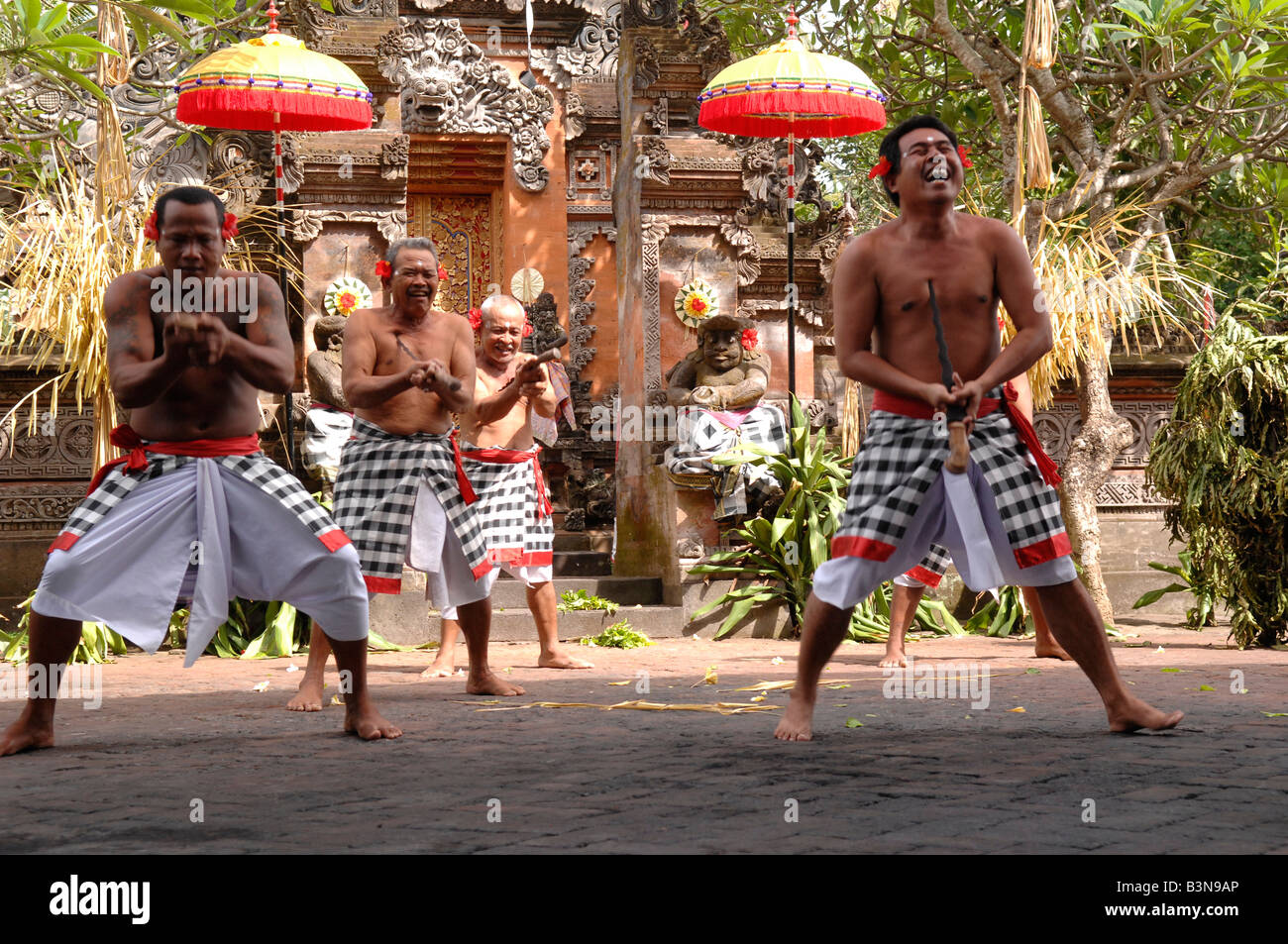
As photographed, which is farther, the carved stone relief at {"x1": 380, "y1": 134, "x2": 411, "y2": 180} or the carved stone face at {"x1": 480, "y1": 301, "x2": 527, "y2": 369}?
the carved stone relief at {"x1": 380, "y1": 134, "x2": 411, "y2": 180}

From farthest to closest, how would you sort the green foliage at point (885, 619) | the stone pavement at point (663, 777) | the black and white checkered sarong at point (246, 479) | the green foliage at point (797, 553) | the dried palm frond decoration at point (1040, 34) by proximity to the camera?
the green foliage at point (797, 553), the green foliage at point (885, 619), the dried palm frond decoration at point (1040, 34), the black and white checkered sarong at point (246, 479), the stone pavement at point (663, 777)

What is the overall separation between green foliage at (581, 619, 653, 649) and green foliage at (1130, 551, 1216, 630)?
12.1 feet

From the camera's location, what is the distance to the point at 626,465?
11.9 metres

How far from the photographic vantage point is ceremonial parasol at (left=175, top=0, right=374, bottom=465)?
997 centimetres

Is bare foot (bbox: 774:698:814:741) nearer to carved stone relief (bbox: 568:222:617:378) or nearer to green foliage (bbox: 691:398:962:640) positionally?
green foliage (bbox: 691:398:962:640)

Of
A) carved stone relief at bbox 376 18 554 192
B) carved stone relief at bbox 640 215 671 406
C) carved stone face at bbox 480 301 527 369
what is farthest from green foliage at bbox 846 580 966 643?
carved stone relief at bbox 376 18 554 192

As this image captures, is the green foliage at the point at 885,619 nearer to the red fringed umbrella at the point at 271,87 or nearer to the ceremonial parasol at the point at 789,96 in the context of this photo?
the ceremonial parasol at the point at 789,96

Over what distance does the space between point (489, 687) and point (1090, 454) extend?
5.66 m

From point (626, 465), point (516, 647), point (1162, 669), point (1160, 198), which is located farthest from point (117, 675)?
point (1160, 198)

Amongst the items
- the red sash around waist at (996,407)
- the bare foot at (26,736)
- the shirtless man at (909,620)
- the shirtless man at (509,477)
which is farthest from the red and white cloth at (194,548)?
the shirtless man at (909,620)

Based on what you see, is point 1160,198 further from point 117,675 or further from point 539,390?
point 117,675

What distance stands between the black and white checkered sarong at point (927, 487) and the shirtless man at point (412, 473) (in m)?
2.14

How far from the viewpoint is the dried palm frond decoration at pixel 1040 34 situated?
32.6 ft

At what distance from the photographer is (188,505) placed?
4.99 meters
